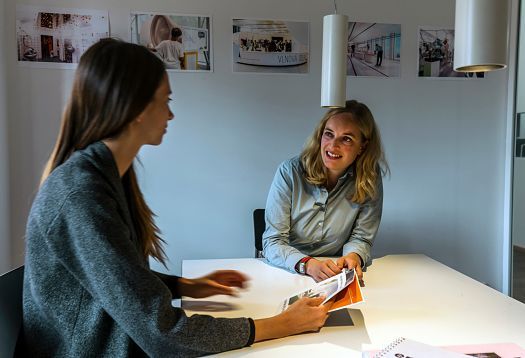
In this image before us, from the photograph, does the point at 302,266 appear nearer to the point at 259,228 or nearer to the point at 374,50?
the point at 259,228

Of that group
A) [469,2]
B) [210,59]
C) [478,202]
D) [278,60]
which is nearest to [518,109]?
[478,202]

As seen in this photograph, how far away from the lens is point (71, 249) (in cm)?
80

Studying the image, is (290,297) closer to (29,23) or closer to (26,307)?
(26,307)

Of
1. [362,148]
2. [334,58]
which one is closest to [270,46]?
[362,148]

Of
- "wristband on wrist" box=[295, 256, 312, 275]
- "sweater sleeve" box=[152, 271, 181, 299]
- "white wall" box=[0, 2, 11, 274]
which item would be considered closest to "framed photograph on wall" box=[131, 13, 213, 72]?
"white wall" box=[0, 2, 11, 274]

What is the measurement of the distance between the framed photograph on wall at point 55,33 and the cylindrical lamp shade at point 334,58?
1558 mm

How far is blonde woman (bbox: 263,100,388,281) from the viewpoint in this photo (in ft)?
5.98

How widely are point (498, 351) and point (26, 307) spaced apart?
986 millimetres

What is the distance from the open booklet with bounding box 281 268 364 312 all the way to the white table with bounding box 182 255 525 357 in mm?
60

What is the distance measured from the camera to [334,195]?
1.85 metres

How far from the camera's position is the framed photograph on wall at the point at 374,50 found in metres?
2.73

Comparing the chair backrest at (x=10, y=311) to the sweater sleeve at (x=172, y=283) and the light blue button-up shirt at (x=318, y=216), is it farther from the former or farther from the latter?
the light blue button-up shirt at (x=318, y=216)

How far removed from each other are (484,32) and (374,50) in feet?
6.26

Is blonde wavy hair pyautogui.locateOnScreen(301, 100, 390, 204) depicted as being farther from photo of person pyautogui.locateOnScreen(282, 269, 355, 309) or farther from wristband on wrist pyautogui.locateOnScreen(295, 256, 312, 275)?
photo of person pyautogui.locateOnScreen(282, 269, 355, 309)
